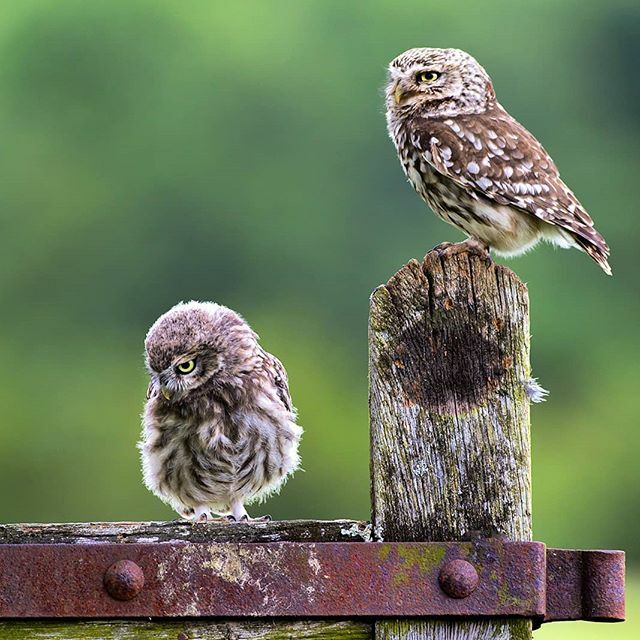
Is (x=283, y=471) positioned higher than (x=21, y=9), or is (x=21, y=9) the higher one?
(x=21, y=9)

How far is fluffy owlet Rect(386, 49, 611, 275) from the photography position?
5293mm

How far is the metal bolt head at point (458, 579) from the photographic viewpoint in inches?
102

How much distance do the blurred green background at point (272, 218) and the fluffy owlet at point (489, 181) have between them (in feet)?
49.5

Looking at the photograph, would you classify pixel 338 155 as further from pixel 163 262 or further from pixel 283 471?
pixel 283 471

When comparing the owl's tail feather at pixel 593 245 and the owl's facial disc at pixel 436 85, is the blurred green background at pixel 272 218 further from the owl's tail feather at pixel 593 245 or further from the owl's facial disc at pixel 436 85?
the owl's tail feather at pixel 593 245

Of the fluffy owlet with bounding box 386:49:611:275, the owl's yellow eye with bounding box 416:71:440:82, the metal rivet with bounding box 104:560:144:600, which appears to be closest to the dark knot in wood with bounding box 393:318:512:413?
the metal rivet with bounding box 104:560:144:600

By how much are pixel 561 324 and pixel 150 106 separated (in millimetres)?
8293

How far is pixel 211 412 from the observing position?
4.68 m

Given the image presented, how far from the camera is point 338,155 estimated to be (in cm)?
2784

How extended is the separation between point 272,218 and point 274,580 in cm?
2506

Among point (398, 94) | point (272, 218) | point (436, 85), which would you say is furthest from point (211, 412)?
point (272, 218)

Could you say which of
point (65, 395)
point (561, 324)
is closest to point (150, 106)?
point (65, 395)

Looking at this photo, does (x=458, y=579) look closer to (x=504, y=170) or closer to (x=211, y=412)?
(x=211, y=412)

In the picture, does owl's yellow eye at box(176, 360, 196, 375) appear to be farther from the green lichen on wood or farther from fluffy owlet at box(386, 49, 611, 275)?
the green lichen on wood
